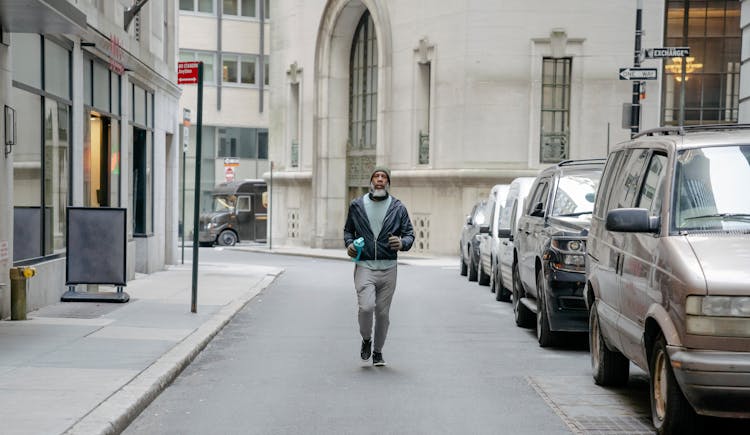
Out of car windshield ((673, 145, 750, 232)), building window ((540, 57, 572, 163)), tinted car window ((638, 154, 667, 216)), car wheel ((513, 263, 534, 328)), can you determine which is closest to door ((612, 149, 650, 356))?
tinted car window ((638, 154, 667, 216))

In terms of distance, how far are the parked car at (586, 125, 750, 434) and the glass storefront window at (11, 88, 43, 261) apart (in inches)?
320

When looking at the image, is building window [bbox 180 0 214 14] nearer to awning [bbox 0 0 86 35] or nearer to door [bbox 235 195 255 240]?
door [bbox 235 195 255 240]

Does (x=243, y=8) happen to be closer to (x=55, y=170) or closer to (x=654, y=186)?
(x=55, y=170)

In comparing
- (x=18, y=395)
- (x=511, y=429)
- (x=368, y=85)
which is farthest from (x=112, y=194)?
(x=368, y=85)

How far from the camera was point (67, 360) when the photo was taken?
32.1 ft

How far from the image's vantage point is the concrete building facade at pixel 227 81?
189ft

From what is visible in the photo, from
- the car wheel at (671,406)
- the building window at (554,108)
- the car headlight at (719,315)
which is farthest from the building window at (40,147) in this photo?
the building window at (554,108)

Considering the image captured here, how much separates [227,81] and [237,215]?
1349 cm

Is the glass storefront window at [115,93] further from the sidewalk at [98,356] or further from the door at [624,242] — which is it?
the door at [624,242]

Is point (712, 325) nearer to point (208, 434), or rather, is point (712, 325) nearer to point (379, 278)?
point (208, 434)

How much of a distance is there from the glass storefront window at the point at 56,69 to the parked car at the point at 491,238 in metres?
7.62

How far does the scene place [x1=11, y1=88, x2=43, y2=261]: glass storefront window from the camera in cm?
1393

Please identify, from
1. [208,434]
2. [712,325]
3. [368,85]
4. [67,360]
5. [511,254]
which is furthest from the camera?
[368,85]

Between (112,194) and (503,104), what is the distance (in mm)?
16581
